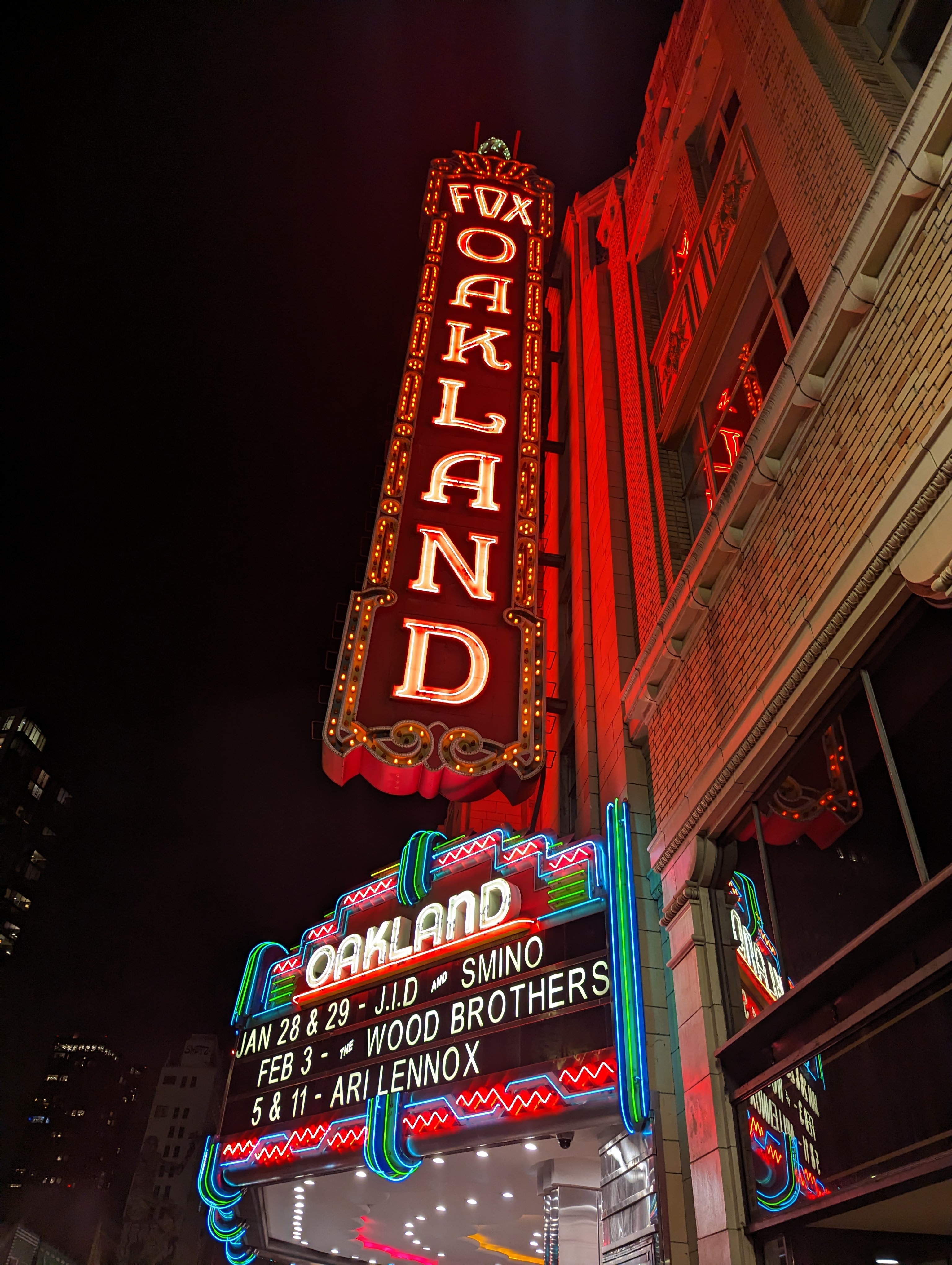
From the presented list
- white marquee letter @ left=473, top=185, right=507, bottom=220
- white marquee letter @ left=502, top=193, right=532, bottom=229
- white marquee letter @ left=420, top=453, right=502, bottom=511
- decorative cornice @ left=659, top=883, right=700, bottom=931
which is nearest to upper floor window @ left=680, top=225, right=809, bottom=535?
white marquee letter @ left=420, top=453, right=502, bottom=511

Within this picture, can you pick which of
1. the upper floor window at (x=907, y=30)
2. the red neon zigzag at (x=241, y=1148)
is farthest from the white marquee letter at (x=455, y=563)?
the red neon zigzag at (x=241, y=1148)

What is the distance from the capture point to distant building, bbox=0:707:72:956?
8619cm

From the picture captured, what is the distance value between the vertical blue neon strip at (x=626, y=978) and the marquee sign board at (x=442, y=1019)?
0.02m

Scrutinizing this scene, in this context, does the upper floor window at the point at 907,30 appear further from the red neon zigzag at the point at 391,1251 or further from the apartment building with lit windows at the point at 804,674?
the red neon zigzag at the point at 391,1251

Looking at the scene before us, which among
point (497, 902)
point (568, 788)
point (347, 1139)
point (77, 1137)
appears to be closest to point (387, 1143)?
point (347, 1139)

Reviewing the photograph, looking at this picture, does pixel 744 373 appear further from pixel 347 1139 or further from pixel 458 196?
pixel 458 196

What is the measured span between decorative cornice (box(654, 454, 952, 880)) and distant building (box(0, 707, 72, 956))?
9183cm

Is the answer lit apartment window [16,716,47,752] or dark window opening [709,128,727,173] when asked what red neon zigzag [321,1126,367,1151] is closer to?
dark window opening [709,128,727,173]

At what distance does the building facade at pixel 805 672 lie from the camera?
584cm

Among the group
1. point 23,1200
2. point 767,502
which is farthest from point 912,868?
point 23,1200

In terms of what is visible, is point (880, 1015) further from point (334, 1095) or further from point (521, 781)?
point (334, 1095)

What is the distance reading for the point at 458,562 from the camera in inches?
560

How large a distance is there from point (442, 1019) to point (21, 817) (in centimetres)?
9483

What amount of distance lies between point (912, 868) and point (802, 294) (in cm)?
716
